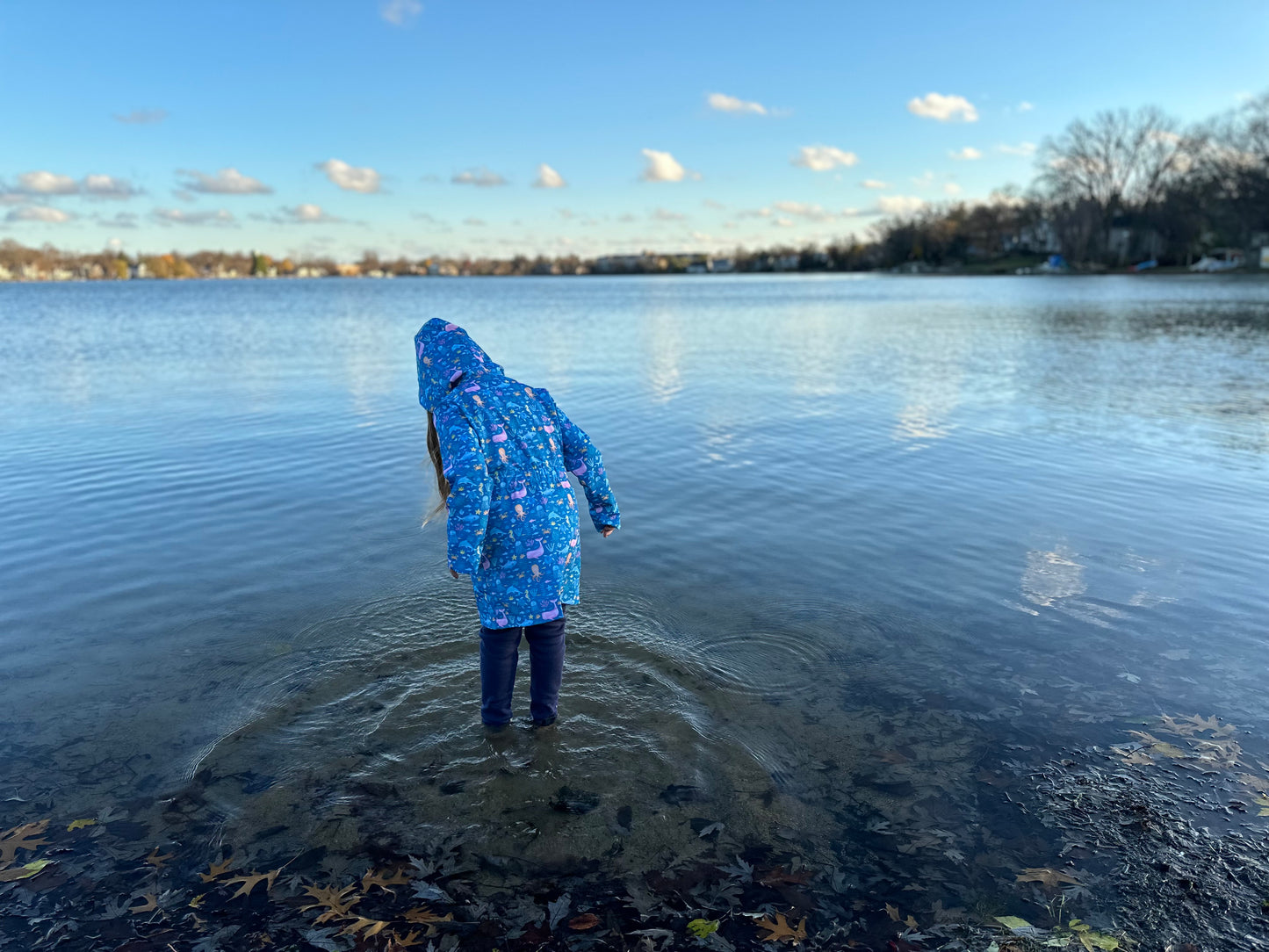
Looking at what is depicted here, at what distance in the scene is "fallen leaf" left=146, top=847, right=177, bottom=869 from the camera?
12.5 ft

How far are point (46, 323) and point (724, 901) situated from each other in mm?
56888

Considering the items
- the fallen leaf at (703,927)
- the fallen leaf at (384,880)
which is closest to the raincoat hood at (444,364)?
the fallen leaf at (384,880)

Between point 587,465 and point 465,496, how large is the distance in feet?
2.75

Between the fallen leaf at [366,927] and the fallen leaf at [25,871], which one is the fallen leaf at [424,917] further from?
the fallen leaf at [25,871]

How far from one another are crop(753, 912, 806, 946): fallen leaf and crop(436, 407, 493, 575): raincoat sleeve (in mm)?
2124

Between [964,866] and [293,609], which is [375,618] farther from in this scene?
[964,866]

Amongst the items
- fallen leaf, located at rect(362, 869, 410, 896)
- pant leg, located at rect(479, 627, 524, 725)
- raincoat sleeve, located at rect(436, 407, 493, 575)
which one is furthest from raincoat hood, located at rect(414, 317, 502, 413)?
fallen leaf, located at rect(362, 869, 410, 896)

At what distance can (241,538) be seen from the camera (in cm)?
877

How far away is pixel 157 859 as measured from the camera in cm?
386

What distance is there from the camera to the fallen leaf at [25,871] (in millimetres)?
3727

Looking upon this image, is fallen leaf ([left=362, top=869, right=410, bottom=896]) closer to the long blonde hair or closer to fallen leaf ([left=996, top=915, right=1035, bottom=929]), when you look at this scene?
the long blonde hair

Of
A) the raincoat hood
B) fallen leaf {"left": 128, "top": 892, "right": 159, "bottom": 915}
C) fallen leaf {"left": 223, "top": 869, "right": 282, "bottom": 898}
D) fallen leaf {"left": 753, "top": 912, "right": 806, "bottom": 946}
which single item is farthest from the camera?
the raincoat hood

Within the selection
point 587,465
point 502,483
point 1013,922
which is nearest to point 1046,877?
point 1013,922

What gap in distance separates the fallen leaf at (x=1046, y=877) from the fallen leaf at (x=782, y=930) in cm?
110
